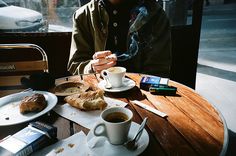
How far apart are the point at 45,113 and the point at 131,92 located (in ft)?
1.54

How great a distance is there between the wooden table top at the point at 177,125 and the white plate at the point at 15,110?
0.03 metres

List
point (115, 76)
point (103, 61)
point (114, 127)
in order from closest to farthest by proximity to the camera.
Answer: point (114, 127)
point (115, 76)
point (103, 61)

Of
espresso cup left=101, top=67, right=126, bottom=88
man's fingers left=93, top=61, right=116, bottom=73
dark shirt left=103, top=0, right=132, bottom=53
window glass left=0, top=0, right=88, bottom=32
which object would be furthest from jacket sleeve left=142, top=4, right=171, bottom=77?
window glass left=0, top=0, right=88, bottom=32

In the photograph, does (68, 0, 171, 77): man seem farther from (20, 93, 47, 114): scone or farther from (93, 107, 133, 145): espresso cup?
→ (93, 107, 133, 145): espresso cup

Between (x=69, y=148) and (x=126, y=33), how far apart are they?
54.3 inches

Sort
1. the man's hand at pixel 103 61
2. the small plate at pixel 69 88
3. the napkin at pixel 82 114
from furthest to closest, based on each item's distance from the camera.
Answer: the man's hand at pixel 103 61
the small plate at pixel 69 88
the napkin at pixel 82 114

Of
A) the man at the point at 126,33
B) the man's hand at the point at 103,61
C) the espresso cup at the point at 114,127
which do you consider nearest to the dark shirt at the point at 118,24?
the man at the point at 126,33

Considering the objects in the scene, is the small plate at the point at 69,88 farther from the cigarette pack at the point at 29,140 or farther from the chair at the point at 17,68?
the chair at the point at 17,68

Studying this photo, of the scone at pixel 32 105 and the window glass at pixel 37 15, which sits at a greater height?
the window glass at pixel 37 15

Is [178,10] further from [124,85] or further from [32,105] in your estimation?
[32,105]

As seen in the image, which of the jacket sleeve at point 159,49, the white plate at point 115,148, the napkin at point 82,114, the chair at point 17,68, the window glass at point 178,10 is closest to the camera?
the white plate at point 115,148

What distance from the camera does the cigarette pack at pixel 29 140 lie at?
841 millimetres

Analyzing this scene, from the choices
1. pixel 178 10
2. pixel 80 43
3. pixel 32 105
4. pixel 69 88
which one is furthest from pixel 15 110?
pixel 178 10

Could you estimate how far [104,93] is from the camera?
4.40 feet
